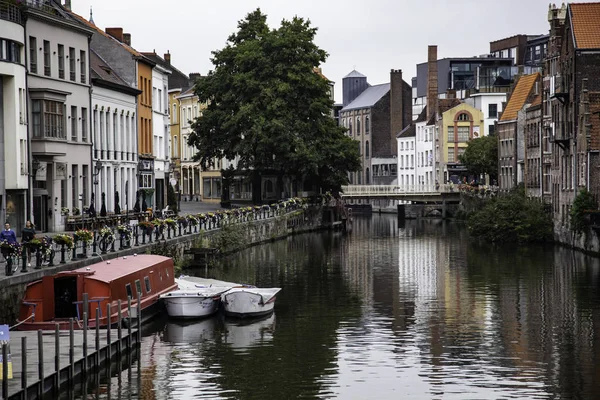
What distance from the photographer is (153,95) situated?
3371 inches

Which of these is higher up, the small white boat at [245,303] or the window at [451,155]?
the window at [451,155]

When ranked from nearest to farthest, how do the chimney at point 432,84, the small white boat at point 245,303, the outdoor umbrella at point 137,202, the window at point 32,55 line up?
the small white boat at point 245,303 → the window at point 32,55 → the outdoor umbrella at point 137,202 → the chimney at point 432,84

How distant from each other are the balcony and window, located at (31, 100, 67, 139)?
4249 mm

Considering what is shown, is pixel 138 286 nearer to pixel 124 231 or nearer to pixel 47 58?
pixel 124 231

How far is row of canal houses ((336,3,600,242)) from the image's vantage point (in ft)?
238

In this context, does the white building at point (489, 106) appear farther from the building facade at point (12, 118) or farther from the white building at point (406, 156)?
the building facade at point (12, 118)

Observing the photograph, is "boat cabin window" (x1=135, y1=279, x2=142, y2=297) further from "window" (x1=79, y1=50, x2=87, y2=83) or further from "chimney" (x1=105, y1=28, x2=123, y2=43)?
"chimney" (x1=105, y1=28, x2=123, y2=43)

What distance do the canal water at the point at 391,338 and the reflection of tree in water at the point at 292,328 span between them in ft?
0.17

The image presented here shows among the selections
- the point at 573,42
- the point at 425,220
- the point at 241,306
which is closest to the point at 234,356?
the point at 241,306

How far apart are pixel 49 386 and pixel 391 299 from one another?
2304cm

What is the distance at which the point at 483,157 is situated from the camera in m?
116

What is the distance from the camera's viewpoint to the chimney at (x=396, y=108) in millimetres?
158750

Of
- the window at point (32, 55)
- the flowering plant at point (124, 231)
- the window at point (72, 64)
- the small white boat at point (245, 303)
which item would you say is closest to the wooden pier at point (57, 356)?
the small white boat at point (245, 303)

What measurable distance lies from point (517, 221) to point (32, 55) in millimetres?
35509
